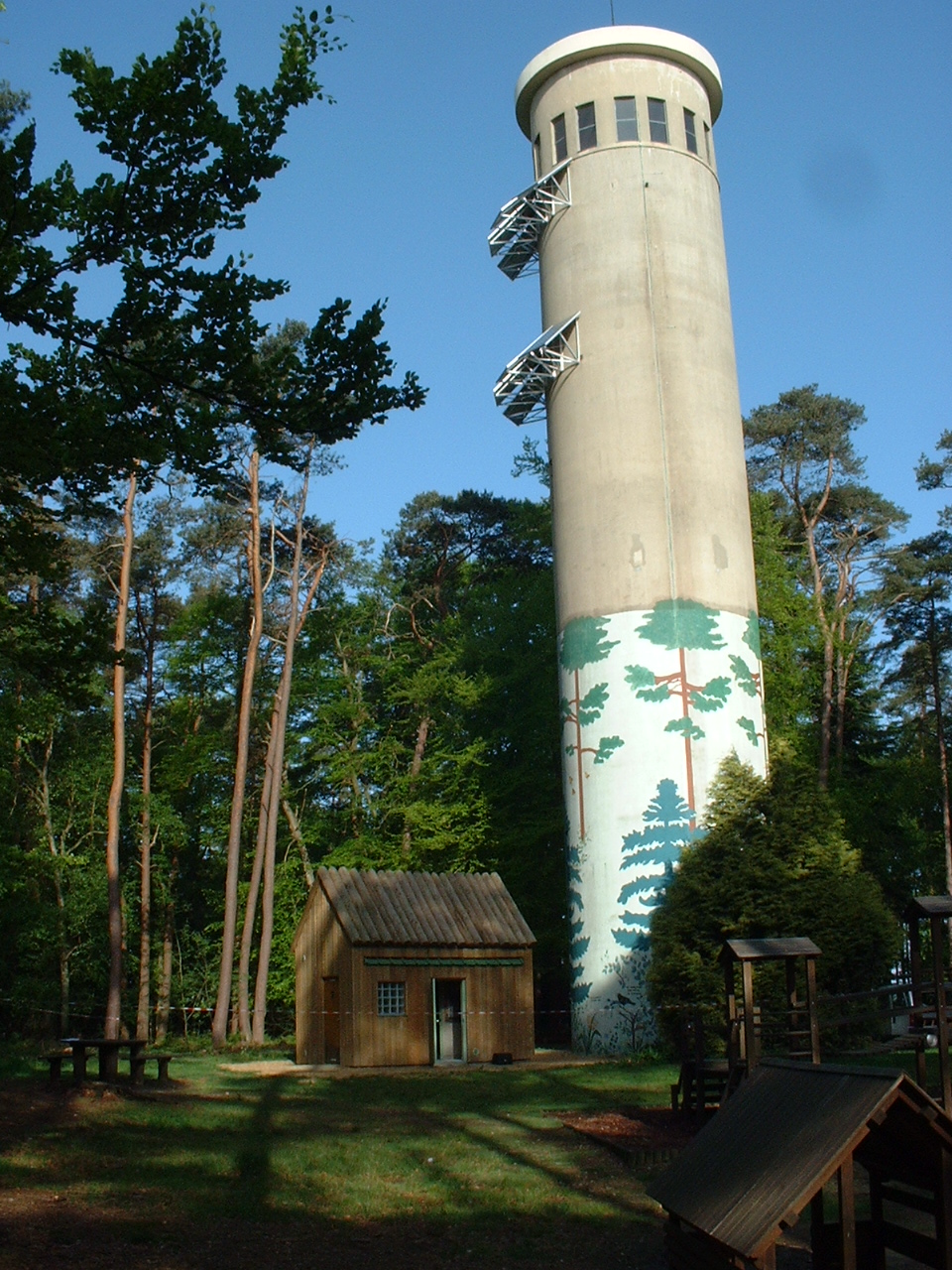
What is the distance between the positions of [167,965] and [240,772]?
1128 cm

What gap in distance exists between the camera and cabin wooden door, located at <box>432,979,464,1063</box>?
25.9 metres

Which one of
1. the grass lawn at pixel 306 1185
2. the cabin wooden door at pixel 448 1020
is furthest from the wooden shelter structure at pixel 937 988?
the cabin wooden door at pixel 448 1020

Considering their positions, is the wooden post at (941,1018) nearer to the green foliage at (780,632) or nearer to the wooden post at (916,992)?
the wooden post at (916,992)

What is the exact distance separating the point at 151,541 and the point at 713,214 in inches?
731

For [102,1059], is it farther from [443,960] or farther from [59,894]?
[59,894]

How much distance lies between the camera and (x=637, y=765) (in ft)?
86.6

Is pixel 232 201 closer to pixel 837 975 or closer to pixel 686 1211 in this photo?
pixel 686 1211

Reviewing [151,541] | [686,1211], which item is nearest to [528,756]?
[151,541]

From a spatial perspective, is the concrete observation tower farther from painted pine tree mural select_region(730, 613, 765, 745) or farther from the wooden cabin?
the wooden cabin

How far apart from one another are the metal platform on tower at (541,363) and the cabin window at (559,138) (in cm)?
442

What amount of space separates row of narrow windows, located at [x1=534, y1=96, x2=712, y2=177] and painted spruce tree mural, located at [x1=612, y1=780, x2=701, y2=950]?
Answer: 50.9 ft

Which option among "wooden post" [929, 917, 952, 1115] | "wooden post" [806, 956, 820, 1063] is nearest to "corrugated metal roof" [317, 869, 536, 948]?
"wooden post" [806, 956, 820, 1063]

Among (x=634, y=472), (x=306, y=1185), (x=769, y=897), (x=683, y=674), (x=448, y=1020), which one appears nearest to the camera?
(x=306, y=1185)

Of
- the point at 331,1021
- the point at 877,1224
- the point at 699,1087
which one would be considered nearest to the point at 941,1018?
the point at 699,1087
